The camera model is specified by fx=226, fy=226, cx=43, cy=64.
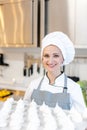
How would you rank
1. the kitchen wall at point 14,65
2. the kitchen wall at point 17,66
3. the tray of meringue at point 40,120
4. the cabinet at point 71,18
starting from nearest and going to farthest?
the tray of meringue at point 40,120 < the cabinet at point 71,18 < the kitchen wall at point 17,66 < the kitchen wall at point 14,65

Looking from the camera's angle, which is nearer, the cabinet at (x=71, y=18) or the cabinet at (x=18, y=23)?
the cabinet at (x=71, y=18)

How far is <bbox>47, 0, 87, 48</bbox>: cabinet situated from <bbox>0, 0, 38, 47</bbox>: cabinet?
0.17m

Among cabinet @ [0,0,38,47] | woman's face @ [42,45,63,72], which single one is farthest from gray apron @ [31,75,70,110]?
cabinet @ [0,0,38,47]

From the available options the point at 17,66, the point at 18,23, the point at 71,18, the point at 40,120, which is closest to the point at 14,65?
the point at 17,66

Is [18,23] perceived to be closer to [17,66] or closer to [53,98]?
[17,66]

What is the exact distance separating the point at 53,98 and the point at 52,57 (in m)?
0.20

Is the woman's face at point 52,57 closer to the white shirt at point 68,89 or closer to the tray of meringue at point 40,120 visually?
the white shirt at point 68,89

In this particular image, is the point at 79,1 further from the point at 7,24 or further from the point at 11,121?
the point at 11,121

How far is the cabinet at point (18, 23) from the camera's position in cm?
189

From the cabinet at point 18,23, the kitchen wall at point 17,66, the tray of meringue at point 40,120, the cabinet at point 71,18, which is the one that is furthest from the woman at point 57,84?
the kitchen wall at point 17,66

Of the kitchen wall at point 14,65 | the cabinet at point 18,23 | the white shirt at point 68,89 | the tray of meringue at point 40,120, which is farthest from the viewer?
the kitchen wall at point 14,65

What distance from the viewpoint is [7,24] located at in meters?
2.04

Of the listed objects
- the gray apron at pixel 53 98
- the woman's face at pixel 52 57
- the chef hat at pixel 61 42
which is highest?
the chef hat at pixel 61 42

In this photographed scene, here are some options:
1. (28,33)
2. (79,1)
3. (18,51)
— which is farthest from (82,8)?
(18,51)
